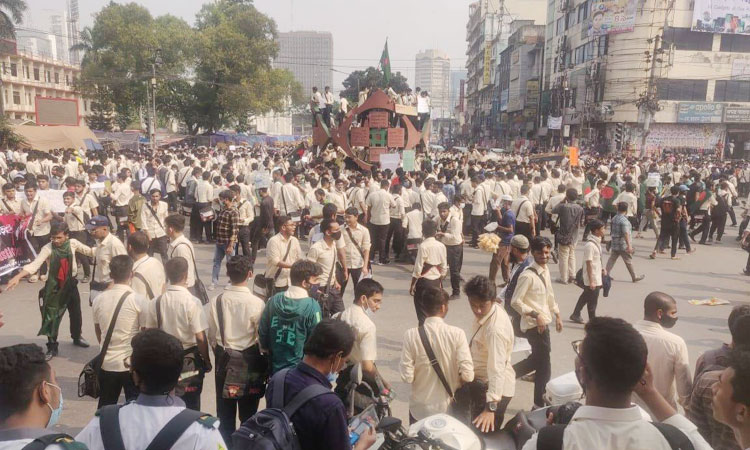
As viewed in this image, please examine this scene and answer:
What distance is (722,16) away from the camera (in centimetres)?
3597

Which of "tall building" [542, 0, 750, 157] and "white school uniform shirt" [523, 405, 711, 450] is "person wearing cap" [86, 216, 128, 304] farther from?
"tall building" [542, 0, 750, 157]

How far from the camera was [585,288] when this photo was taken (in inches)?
290

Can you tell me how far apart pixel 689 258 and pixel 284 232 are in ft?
32.3

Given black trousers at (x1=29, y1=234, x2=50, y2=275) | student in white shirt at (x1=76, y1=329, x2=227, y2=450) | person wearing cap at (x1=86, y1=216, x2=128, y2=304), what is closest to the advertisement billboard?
black trousers at (x1=29, y1=234, x2=50, y2=275)

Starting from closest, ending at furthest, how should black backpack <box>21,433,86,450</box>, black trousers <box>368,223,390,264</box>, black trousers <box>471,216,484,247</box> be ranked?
1. black backpack <box>21,433,86,450</box>
2. black trousers <box>368,223,390,264</box>
3. black trousers <box>471,216,484,247</box>

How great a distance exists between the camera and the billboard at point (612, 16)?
119ft

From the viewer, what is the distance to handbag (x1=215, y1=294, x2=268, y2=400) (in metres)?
3.99

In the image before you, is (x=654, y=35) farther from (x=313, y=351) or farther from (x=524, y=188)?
(x=313, y=351)

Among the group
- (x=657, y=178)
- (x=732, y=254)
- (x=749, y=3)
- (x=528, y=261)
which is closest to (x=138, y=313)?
(x=528, y=261)

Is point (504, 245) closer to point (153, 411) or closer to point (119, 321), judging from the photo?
point (119, 321)

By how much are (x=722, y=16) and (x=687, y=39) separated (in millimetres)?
2394

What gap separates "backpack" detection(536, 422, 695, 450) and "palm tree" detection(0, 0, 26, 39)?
41.0 m

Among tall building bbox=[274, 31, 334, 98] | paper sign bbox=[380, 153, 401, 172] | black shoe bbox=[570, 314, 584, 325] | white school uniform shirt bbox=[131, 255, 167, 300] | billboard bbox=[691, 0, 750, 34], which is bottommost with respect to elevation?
black shoe bbox=[570, 314, 584, 325]

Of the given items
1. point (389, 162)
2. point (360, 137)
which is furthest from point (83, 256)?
point (360, 137)
